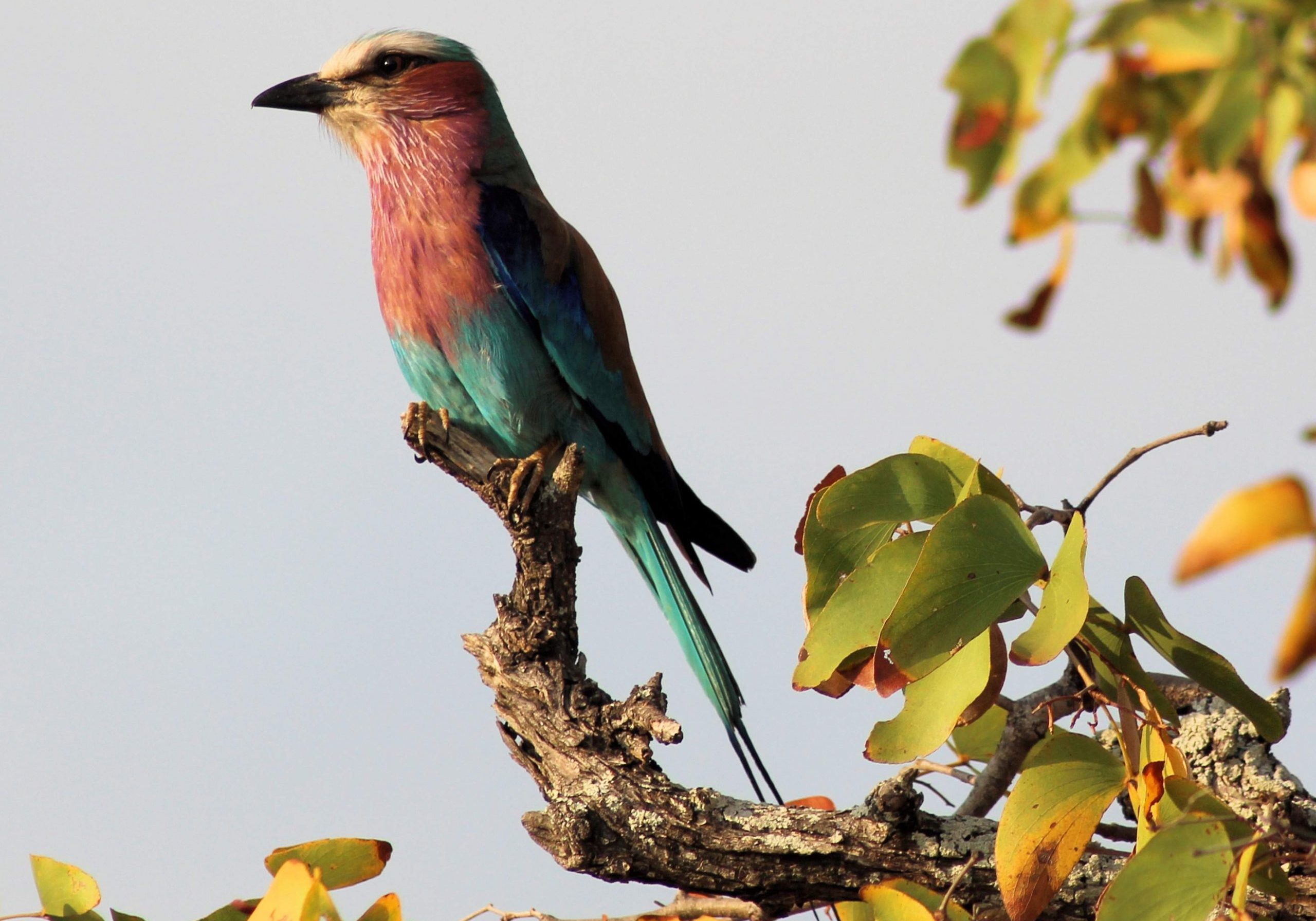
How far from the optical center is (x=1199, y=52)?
0.75 m

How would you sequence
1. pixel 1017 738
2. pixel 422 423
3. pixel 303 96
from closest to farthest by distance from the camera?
pixel 1017 738
pixel 422 423
pixel 303 96

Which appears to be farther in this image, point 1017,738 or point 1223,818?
point 1017,738

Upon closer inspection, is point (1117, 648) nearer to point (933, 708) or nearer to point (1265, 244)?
point (933, 708)

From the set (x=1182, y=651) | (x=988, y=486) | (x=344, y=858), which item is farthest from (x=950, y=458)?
(x=344, y=858)

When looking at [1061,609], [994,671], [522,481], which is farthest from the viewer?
[522,481]

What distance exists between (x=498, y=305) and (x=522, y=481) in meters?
0.71

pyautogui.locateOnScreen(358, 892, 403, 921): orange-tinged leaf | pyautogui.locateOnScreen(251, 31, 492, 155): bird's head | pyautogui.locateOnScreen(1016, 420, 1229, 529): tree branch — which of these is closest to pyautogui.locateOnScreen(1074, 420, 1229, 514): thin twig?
pyautogui.locateOnScreen(1016, 420, 1229, 529): tree branch

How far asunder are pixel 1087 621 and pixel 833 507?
401mm

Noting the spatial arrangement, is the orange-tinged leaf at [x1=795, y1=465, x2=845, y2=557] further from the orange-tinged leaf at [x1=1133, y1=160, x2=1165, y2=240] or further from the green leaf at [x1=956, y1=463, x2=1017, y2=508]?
the orange-tinged leaf at [x1=1133, y1=160, x2=1165, y2=240]

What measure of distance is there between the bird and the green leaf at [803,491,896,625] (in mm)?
1083

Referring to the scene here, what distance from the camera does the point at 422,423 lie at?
3035 millimetres

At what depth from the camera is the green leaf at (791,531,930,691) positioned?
196cm

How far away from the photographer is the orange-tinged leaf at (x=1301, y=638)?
70cm

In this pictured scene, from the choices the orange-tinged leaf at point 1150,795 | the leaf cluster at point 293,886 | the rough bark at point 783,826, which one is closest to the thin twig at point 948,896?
the rough bark at point 783,826
